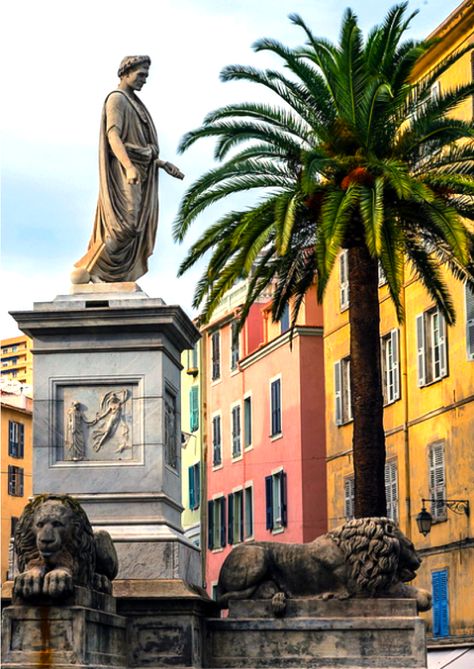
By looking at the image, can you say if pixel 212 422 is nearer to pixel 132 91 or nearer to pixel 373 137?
pixel 373 137

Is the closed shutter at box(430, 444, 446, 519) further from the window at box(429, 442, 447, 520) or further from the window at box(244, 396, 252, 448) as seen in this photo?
the window at box(244, 396, 252, 448)

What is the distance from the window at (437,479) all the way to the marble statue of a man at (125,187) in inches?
1207

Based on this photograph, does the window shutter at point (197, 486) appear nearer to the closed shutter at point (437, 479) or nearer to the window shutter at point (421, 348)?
the window shutter at point (421, 348)

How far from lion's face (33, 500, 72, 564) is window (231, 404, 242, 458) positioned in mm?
54304

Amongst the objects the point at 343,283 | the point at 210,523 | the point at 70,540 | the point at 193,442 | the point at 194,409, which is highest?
the point at 343,283

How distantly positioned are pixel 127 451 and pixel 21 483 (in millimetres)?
72088

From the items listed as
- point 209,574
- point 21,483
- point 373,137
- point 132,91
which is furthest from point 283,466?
point 132,91

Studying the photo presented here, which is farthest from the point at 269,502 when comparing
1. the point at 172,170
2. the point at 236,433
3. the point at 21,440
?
the point at 172,170

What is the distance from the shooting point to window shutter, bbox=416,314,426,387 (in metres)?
50.2

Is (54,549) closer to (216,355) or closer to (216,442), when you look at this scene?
(216,442)

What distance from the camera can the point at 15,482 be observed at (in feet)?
286

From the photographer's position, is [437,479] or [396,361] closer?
[437,479]

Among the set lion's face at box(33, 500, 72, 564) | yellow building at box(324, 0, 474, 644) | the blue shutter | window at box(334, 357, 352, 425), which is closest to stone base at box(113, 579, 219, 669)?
lion's face at box(33, 500, 72, 564)

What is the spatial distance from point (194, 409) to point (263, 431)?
10759 mm
